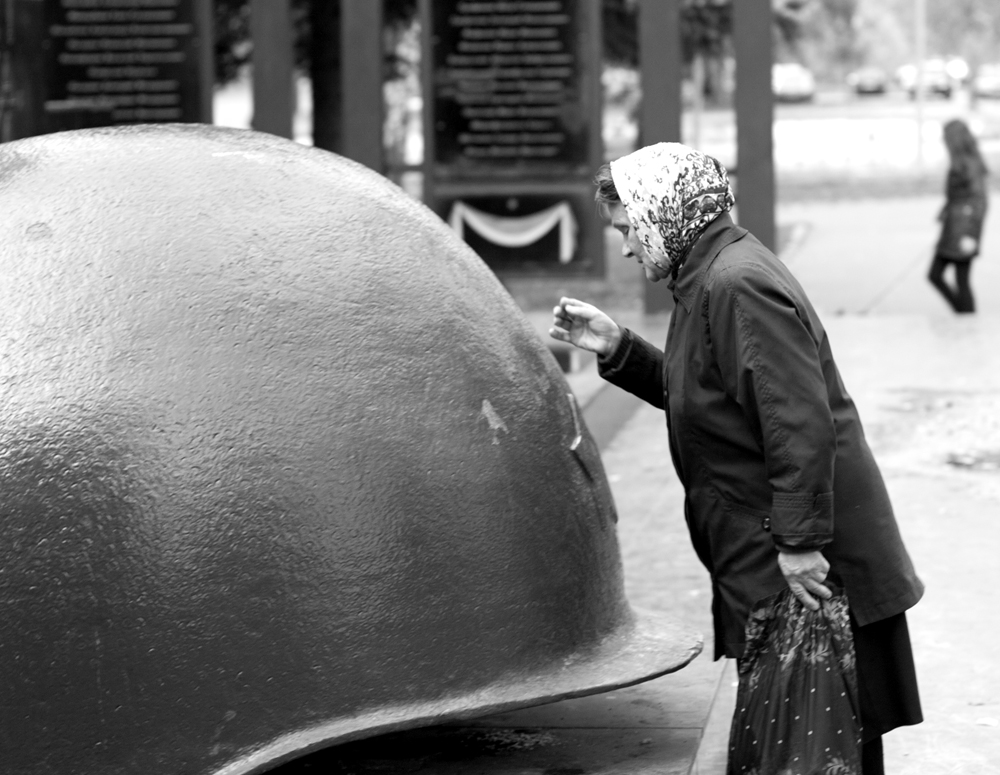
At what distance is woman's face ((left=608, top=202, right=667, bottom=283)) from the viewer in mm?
3479

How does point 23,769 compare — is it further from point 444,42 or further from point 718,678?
point 444,42

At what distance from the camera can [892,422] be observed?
832cm

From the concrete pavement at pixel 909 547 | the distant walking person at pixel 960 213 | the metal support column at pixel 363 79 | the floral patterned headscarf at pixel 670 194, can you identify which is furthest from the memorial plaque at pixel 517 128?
the floral patterned headscarf at pixel 670 194

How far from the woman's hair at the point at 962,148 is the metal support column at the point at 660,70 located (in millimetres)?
2059

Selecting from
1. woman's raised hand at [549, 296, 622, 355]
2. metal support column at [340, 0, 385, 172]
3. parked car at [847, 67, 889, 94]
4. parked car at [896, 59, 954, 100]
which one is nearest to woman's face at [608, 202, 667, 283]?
woman's raised hand at [549, 296, 622, 355]

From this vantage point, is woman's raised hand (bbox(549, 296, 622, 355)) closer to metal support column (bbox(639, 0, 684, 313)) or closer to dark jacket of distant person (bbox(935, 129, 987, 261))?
metal support column (bbox(639, 0, 684, 313))

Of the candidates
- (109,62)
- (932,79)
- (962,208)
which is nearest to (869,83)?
(932,79)

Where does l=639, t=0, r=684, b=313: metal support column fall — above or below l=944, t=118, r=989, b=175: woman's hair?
above

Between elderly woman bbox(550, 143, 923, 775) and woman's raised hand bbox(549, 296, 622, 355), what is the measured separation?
269mm

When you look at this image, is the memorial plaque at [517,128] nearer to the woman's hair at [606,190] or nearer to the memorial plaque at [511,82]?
the memorial plaque at [511,82]

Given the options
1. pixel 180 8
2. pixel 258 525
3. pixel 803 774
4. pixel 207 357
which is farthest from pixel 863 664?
pixel 180 8

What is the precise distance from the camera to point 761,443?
3318 mm

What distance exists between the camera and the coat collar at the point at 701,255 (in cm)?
337

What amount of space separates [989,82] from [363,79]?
54.9 metres
